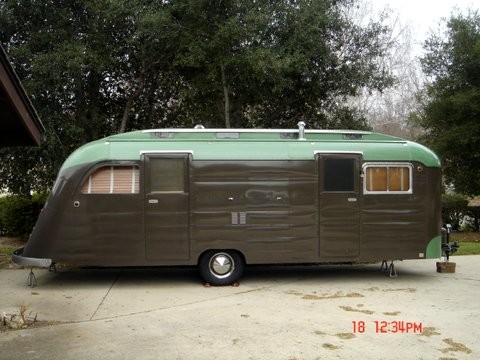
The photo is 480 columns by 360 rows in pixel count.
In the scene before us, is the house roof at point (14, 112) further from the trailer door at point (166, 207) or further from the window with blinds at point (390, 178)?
the window with blinds at point (390, 178)

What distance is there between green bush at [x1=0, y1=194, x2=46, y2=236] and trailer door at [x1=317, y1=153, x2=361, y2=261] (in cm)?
961

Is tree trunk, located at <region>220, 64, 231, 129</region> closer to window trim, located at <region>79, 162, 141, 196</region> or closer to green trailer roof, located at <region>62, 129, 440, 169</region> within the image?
green trailer roof, located at <region>62, 129, 440, 169</region>

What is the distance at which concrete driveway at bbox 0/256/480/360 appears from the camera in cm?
594

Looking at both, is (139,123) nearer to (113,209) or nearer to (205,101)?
(205,101)

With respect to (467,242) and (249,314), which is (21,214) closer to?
(249,314)

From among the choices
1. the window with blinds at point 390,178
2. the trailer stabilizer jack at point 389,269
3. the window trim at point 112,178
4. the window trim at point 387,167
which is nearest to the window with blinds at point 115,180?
the window trim at point 112,178

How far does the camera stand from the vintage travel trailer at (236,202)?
9141 millimetres

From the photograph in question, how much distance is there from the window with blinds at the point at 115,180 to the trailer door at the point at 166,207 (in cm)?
21

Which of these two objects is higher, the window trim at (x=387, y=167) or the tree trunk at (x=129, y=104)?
the tree trunk at (x=129, y=104)

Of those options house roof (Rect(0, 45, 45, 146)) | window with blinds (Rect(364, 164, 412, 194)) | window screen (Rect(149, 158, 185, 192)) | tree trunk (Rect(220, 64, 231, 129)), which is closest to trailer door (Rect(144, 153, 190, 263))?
window screen (Rect(149, 158, 185, 192))

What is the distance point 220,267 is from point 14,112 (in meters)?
4.25

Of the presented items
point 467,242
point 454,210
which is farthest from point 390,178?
point 454,210

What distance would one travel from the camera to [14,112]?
25.3ft

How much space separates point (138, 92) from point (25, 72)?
10.0ft
